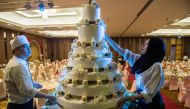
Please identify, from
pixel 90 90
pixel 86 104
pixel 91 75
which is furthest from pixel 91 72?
pixel 86 104

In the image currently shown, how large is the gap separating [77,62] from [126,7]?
473cm

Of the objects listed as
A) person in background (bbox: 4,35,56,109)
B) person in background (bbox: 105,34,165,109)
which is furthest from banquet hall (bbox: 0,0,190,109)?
person in background (bbox: 105,34,165,109)

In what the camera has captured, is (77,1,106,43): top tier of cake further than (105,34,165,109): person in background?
Yes

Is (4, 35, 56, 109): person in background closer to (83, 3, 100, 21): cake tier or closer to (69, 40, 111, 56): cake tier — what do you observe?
(69, 40, 111, 56): cake tier

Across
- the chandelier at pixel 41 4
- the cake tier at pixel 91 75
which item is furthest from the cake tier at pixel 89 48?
the chandelier at pixel 41 4

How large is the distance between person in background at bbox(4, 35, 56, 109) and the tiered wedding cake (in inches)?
13.1

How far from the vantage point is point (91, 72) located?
1967 millimetres

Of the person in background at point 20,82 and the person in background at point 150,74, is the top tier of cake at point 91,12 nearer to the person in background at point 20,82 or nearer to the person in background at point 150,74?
the person in background at point 150,74

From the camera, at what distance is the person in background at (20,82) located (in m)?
2.10

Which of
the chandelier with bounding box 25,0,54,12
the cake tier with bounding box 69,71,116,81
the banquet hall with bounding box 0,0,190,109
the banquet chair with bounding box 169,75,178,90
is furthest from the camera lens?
the banquet chair with bounding box 169,75,178,90

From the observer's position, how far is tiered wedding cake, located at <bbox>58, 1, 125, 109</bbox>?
189 centimetres

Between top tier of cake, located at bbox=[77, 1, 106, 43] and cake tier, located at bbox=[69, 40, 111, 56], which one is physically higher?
top tier of cake, located at bbox=[77, 1, 106, 43]

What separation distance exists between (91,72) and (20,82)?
81 centimetres

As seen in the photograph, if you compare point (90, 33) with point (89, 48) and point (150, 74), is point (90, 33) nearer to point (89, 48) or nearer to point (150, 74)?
point (89, 48)
